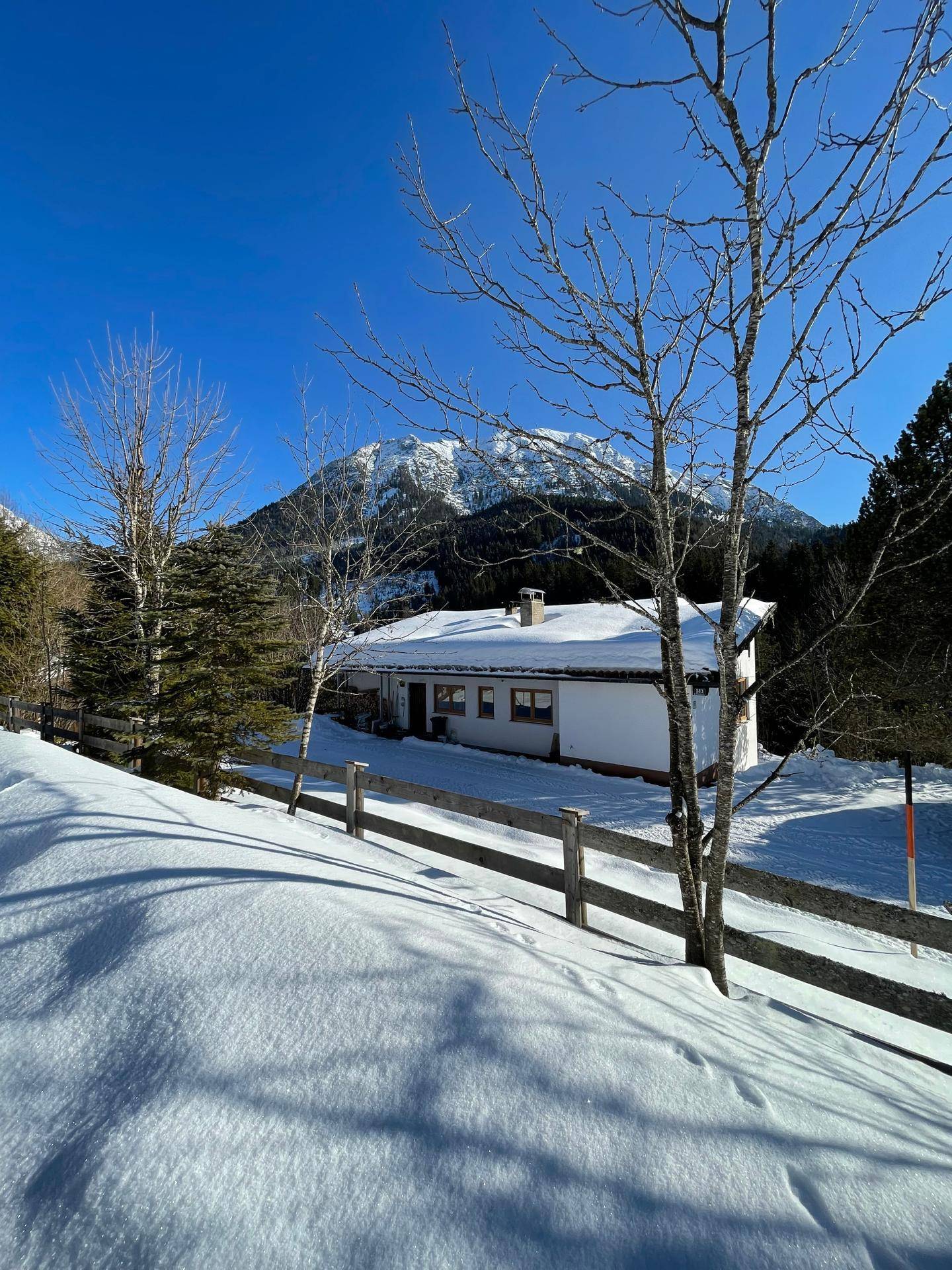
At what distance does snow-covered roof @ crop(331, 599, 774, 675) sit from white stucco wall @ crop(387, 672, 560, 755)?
0.76 meters

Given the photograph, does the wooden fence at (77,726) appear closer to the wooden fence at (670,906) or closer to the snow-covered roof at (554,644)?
the snow-covered roof at (554,644)

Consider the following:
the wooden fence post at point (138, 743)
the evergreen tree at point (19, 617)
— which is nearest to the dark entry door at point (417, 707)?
the evergreen tree at point (19, 617)

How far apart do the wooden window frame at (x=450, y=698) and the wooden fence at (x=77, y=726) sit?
9.88m

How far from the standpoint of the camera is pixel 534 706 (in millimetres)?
17000

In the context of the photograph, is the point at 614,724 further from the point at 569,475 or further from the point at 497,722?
the point at 569,475

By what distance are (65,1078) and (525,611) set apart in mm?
19205

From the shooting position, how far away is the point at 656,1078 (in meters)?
1.99

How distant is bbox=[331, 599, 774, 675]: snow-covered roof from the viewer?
14.2m

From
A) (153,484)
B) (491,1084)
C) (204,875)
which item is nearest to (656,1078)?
(491,1084)

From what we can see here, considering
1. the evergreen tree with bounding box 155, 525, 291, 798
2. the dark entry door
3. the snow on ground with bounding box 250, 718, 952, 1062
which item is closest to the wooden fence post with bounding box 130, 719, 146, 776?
the evergreen tree with bounding box 155, 525, 291, 798

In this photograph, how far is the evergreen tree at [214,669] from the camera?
791 centimetres

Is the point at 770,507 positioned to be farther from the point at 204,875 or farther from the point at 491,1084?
the point at 204,875

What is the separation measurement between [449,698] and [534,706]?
352cm

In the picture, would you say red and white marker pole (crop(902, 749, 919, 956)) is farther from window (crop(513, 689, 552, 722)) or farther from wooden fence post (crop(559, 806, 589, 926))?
window (crop(513, 689, 552, 722))
